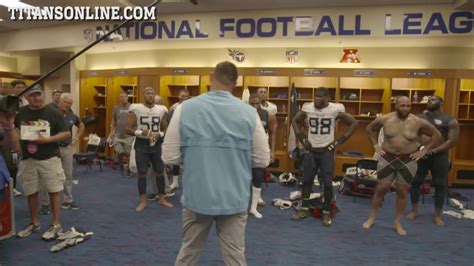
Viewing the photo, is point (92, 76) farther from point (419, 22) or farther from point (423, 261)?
point (423, 261)

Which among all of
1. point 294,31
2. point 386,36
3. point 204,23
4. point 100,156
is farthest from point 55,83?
point 386,36

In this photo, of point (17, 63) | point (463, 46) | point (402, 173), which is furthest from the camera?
point (17, 63)

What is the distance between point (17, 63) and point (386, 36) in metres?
11.1

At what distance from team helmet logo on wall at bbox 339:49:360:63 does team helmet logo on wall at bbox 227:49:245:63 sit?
2.23 m

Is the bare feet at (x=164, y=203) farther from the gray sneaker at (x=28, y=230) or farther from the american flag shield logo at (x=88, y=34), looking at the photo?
the american flag shield logo at (x=88, y=34)

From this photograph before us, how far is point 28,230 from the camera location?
362 cm

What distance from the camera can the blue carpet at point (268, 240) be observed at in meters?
3.21

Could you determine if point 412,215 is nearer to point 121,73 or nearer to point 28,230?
point 28,230

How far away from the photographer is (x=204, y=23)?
7.50 m

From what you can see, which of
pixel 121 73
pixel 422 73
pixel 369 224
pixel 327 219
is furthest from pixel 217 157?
pixel 121 73

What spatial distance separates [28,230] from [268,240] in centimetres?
249

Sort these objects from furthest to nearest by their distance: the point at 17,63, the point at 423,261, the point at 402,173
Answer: the point at 17,63 → the point at 402,173 → the point at 423,261

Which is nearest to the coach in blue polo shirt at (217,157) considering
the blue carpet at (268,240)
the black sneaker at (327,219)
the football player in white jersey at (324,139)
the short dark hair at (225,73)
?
the short dark hair at (225,73)

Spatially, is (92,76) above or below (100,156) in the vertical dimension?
above
